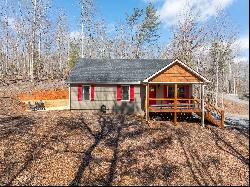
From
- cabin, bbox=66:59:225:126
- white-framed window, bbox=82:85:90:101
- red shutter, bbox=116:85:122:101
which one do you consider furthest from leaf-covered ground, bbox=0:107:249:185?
white-framed window, bbox=82:85:90:101

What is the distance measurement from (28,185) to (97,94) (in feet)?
44.5

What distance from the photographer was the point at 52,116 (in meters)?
23.5

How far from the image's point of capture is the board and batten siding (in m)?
26.3

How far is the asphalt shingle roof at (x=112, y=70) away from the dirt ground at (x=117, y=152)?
15.3ft

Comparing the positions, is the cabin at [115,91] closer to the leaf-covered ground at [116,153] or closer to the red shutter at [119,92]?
the red shutter at [119,92]

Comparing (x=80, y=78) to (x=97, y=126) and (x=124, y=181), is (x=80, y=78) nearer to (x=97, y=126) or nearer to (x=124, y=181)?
(x=97, y=126)

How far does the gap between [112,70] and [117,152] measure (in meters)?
12.1

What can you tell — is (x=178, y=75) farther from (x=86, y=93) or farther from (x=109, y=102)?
(x=86, y=93)

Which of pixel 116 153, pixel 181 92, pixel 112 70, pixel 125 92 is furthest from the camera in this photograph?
pixel 112 70

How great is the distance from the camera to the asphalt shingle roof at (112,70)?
1037 inches

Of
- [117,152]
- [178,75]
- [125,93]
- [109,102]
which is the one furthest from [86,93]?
[117,152]

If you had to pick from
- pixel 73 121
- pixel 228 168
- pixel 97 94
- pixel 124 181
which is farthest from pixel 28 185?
pixel 97 94

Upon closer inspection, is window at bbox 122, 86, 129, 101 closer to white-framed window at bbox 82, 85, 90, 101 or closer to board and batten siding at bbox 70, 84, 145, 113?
board and batten siding at bbox 70, 84, 145, 113

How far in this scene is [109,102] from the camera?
2645cm
